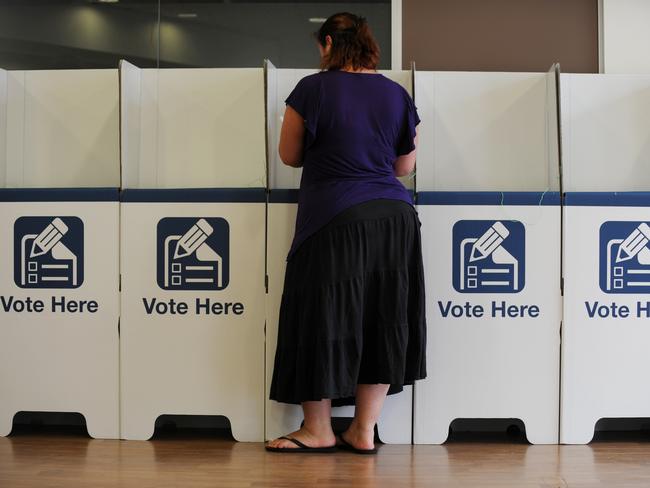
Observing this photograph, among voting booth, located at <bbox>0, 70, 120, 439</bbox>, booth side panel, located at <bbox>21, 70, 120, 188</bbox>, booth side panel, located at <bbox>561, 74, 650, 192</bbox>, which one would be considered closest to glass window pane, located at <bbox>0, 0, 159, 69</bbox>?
booth side panel, located at <bbox>21, 70, 120, 188</bbox>

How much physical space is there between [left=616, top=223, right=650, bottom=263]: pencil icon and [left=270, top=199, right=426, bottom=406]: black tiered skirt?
68 centimetres

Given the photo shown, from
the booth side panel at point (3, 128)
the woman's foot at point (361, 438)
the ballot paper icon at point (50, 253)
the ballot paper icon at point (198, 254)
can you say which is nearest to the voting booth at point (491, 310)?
the woman's foot at point (361, 438)

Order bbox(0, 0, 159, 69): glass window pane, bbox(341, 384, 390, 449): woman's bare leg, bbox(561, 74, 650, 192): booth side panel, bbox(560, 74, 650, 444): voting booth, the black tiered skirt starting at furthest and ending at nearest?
bbox(0, 0, 159, 69): glass window pane → bbox(561, 74, 650, 192): booth side panel → bbox(560, 74, 650, 444): voting booth → bbox(341, 384, 390, 449): woman's bare leg → the black tiered skirt

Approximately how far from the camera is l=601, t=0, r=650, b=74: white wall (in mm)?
3684

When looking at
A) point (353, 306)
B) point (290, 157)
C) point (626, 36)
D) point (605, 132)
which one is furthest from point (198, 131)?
point (626, 36)

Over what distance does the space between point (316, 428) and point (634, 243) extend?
1.19 metres

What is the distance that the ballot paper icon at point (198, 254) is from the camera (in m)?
2.48

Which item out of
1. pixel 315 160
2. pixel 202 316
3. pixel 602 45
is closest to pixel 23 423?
pixel 202 316

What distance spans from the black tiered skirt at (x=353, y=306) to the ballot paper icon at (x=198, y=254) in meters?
0.28

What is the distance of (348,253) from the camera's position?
87.3 inches

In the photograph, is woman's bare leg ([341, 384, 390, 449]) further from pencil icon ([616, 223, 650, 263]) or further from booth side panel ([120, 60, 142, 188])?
booth side panel ([120, 60, 142, 188])

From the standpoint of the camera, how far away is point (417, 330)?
232 cm

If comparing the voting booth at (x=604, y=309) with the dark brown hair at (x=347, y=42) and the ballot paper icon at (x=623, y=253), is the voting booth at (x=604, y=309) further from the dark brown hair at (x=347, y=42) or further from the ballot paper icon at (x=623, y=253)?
the dark brown hair at (x=347, y=42)

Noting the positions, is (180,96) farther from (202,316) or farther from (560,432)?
(560,432)
